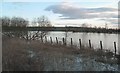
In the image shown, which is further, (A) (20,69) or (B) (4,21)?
(B) (4,21)

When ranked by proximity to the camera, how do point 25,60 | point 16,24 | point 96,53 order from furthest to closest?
point 16,24 < point 96,53 < point 25,60

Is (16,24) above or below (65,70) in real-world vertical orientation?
above

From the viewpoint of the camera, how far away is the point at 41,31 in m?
25.6

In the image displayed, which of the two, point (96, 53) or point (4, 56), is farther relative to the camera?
point (96, 53)

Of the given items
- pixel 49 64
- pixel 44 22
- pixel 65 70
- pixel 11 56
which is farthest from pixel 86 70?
pixel 44 22

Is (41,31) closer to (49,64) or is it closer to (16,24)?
(16,24)

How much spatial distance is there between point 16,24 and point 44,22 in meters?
3.44

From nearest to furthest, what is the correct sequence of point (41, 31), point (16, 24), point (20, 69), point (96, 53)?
point (20, 69)
point (96, 53)
point (16, 24)
point (41, 31)

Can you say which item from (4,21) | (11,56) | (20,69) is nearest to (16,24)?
(4,21)

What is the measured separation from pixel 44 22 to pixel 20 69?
1678 cm

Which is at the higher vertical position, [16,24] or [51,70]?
[16,24]

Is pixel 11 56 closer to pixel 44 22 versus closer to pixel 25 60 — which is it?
pixel 25 60

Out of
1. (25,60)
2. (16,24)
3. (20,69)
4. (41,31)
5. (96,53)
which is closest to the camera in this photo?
(20,69)

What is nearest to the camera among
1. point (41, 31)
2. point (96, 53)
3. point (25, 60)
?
point (25, 60)
